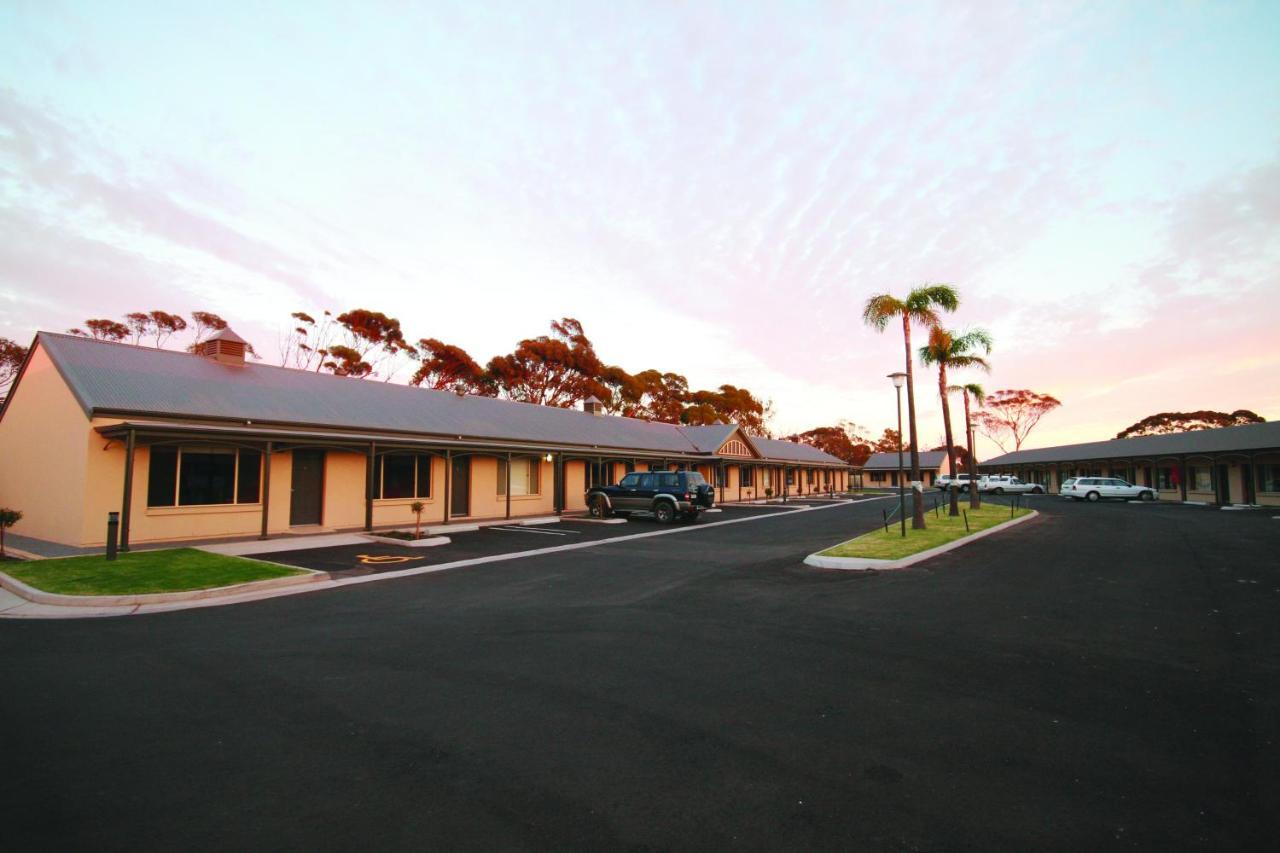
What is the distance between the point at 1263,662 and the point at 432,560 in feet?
43.6

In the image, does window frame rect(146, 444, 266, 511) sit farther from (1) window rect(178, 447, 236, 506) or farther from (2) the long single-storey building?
(2) the long single-storey building

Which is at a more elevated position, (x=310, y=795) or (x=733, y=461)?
(x=733, y=461)

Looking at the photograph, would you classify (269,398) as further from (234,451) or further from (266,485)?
(266,485)

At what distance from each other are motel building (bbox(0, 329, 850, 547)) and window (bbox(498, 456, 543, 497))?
2.7 inches

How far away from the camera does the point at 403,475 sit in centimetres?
2166

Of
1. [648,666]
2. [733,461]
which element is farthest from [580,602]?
[733,461]

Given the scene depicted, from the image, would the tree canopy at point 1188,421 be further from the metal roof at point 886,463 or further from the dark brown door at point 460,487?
the dark brown door at point 460,487

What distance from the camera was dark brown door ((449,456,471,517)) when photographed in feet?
77.3

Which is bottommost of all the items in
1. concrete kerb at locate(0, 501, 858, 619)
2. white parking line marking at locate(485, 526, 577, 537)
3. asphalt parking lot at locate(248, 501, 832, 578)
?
concrete kerb at locate(0, 501, 858, 619)

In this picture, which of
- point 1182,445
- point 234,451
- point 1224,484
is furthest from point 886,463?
point 234,451

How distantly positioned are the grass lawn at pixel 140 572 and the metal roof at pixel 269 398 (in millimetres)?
4031

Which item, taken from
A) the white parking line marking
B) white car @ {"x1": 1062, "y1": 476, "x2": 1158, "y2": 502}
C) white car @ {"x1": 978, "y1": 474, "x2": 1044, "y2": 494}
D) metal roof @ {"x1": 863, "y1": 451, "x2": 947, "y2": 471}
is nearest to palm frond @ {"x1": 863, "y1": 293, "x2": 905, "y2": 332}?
the white parking line marking

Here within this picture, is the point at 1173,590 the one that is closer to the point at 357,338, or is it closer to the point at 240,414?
the point at 240,414

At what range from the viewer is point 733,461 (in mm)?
40406
